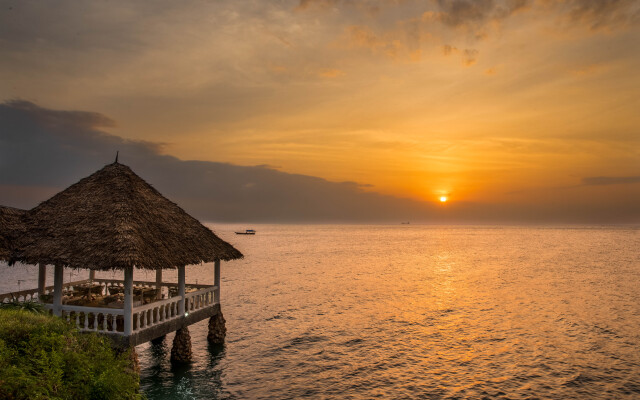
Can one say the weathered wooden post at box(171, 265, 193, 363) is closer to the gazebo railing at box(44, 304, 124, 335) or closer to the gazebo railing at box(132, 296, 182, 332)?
the gazebo railing at box(132, 296, 182, 332)

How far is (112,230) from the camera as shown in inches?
634

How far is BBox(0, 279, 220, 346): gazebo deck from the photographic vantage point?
15.2 metres

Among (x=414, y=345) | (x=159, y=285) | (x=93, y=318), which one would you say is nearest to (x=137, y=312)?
(x=93, y=318)

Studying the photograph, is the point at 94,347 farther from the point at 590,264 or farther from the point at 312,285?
the point at 590,264

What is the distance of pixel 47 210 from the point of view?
18.2 m

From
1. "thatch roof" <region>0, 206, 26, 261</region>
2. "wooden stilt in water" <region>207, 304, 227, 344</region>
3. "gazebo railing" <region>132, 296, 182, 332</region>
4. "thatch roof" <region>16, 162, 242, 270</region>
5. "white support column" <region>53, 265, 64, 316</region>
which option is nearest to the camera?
"thatch roof" <region>16, 162, 242, 270</region>

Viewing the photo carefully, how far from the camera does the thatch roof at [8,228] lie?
1648 cm

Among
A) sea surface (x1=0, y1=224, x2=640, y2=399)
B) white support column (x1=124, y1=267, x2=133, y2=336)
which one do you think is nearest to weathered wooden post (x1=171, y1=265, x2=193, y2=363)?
sea surface (x1=0, y1=224, x2=640, y2=399)

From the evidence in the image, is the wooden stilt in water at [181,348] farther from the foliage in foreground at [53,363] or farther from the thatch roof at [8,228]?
the thatch roof at [8,228]

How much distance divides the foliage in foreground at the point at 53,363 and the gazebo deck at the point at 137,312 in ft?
3.15

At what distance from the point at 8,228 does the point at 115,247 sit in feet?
18.7

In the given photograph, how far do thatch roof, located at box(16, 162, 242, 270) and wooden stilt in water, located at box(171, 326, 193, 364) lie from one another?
→ 146 inches

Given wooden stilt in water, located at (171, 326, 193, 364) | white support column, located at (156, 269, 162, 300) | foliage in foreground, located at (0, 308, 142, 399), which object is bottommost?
wooden stilt in water, located at (171, 326, 193, 364)

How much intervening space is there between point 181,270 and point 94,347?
4.84 metres
